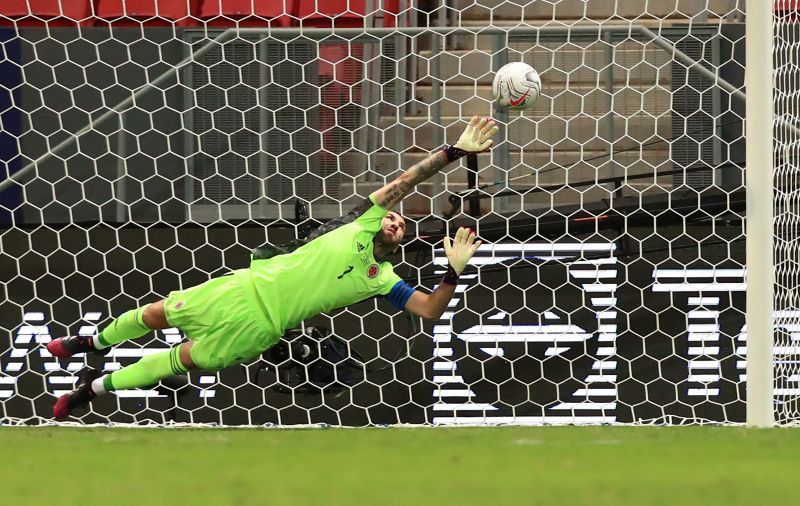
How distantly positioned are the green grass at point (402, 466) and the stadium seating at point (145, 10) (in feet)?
11.0

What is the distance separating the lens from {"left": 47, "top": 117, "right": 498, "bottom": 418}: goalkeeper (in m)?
5.17

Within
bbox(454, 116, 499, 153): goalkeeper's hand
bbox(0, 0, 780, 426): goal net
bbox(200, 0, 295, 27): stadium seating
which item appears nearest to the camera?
bbox(454, 116, 499, 153): goalkeeper's hand

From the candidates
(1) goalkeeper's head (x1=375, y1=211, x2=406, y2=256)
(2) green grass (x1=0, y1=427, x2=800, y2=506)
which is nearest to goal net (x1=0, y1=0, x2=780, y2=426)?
(1) goalkeeper's head (x1=375, y1=211, x2=406, y2=256)

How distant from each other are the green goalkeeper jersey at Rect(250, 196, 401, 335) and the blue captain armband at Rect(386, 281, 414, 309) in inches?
1.0

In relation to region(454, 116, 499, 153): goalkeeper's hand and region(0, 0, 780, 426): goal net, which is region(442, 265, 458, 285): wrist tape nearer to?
region(454, 116, 499, 153): goalkeeper's hand

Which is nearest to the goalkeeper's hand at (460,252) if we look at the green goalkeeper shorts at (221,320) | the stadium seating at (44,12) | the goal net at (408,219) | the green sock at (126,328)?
the green goalkeeper shorts at (221,320)

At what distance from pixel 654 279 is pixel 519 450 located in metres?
2.26

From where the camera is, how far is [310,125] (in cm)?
617

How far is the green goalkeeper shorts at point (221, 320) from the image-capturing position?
5191mm

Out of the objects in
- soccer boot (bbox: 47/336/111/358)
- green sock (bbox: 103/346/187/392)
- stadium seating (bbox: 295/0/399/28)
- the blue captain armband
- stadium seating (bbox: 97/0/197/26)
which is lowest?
green sock (bbox: 103/346/187/392)

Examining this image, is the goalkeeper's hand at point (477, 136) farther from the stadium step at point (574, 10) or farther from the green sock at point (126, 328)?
the stadium step at point (574, 10)

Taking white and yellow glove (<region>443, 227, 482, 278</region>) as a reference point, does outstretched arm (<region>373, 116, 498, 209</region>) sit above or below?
above

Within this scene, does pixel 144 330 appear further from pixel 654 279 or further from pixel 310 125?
pixel 654 279

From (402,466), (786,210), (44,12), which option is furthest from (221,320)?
(44,12)
